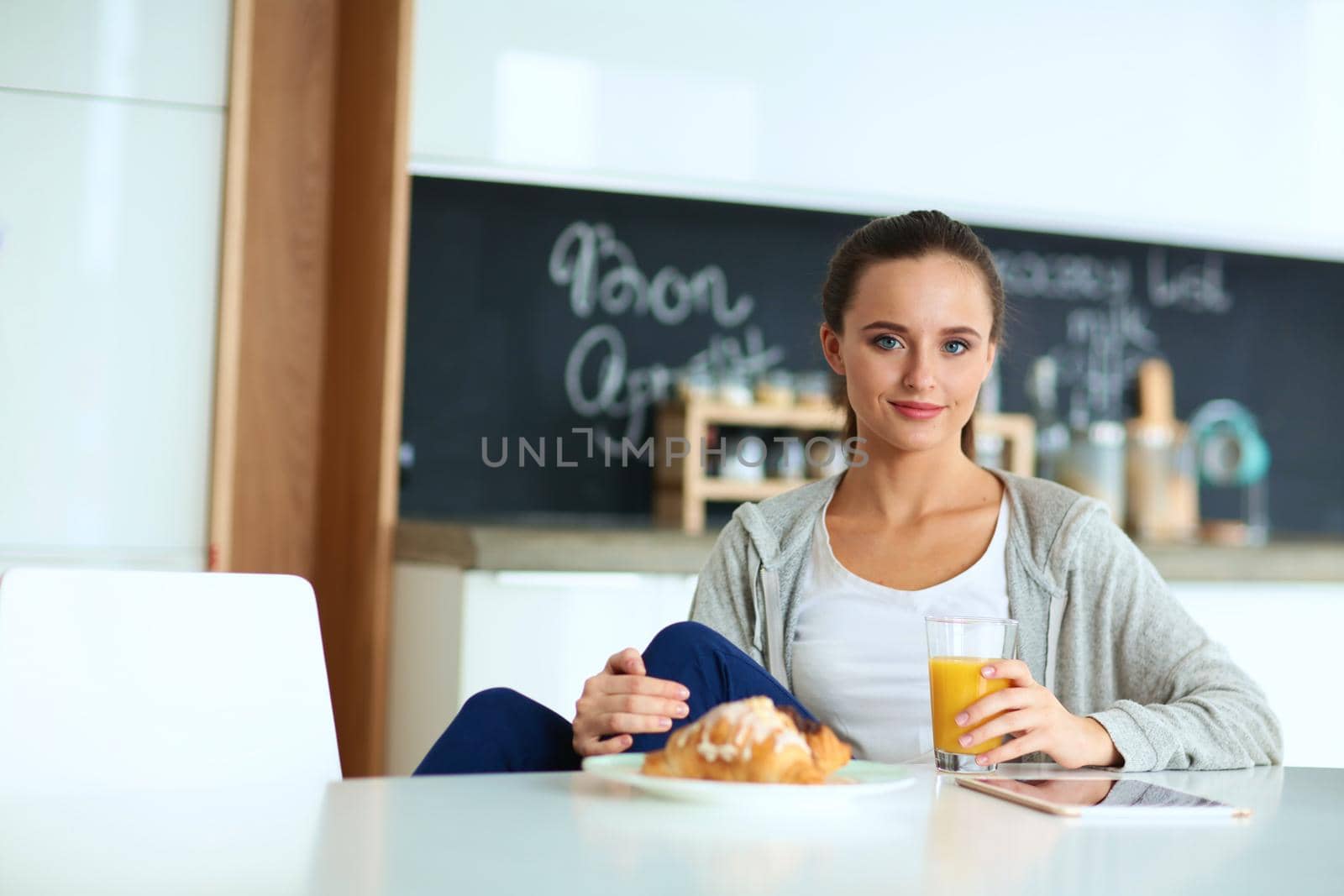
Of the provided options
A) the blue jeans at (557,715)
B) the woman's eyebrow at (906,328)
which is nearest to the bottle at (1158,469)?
the woman's eyebrow at (906,328)

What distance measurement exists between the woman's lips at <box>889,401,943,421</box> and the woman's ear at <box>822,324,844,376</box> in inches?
5.8

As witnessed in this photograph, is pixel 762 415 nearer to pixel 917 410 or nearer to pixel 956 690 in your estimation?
pixel 917 410

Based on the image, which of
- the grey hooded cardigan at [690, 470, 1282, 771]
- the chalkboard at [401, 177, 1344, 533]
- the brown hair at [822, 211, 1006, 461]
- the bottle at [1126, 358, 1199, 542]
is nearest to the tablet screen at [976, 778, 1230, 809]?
the grey hooded cardigan at [690, 470, 1282, 771]

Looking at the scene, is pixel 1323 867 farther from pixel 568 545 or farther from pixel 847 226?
pixel 847 226

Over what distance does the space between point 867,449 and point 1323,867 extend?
889 millimetres

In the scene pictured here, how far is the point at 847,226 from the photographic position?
322 centimetres

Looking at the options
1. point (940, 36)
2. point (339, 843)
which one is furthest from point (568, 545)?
point (339, 843)

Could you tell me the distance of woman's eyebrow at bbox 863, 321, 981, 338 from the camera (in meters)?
1.45

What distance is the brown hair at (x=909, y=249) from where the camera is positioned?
60.4 inches

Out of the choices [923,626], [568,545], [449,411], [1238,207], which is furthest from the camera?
[1238,207]

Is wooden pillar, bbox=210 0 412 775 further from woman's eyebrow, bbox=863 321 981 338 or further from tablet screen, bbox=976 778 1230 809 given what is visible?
tablet screen, bbox=976 778 1230 809

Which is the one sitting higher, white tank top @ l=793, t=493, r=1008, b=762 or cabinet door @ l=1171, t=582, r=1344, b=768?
white tank top @ l=793, t=493, r=1008, b=762

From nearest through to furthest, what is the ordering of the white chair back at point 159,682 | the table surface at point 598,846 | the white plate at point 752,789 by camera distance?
the table surface at point 598,846, the white plate at point 752,789, the white chair back at point 159,682

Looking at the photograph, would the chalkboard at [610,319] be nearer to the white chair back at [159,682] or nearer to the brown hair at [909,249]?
the brown hair at [909,249]
